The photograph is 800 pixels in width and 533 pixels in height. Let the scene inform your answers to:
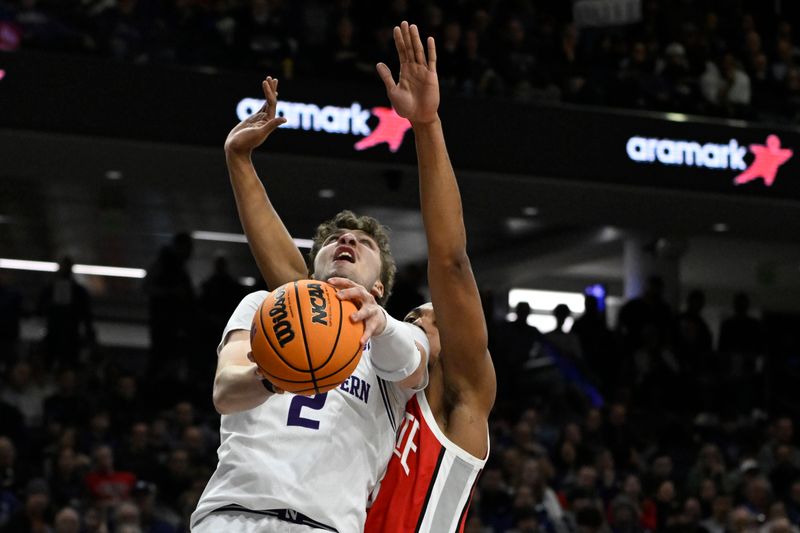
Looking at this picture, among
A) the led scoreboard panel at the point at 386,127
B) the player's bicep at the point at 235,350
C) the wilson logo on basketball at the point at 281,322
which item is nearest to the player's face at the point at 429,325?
the player's bicep at the point at 235,350

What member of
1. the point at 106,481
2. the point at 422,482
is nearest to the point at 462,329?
the point at 422,482

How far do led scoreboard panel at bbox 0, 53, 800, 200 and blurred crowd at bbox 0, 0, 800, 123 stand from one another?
0.20 meters

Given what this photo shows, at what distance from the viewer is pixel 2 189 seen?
17.6 m

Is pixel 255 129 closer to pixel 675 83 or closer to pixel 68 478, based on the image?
pixel 68 478

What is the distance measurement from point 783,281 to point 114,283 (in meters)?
11.2

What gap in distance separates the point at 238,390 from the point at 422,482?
935 mm

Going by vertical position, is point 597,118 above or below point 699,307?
above

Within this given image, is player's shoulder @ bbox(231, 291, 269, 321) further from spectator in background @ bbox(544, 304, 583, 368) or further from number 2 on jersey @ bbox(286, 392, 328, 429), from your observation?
spectator in background @ bbox(544, 304, 583, 368)

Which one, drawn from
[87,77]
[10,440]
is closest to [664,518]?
[10,440]

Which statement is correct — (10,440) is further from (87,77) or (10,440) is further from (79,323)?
(87,77)

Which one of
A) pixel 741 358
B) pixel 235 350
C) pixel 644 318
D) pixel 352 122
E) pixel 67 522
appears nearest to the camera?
pixel 235 350

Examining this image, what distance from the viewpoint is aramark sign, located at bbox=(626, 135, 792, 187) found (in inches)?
606

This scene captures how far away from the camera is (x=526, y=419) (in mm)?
13500

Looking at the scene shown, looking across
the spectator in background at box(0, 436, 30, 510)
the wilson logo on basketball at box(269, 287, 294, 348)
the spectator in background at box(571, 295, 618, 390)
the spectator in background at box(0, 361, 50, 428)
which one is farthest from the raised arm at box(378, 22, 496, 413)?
the spectator in background at box(571, 295, 618, 390)
